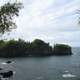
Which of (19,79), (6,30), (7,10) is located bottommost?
(19,79)

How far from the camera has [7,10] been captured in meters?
22.8

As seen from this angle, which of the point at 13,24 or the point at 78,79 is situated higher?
the point at 13,24

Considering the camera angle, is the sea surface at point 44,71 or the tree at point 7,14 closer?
the tree at point 7,14

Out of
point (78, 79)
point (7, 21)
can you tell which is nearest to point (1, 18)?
point (7, 21)

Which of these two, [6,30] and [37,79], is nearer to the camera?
[6,30]

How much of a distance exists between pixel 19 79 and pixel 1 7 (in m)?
55.2

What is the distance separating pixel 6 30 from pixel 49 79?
178 ft

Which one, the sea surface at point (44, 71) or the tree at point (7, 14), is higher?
the tree at point (7, 14)

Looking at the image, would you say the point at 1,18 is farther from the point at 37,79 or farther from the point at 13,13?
the point at 37,79

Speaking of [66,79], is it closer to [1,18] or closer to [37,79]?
[37,79]

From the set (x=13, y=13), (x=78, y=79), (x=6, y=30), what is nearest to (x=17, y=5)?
(x=13, y=13)

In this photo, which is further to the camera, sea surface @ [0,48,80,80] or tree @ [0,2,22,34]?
sea surface @ [0,48,80,80]

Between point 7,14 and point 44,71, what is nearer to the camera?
point 7,14

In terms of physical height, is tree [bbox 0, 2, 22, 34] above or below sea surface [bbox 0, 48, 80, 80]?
above
